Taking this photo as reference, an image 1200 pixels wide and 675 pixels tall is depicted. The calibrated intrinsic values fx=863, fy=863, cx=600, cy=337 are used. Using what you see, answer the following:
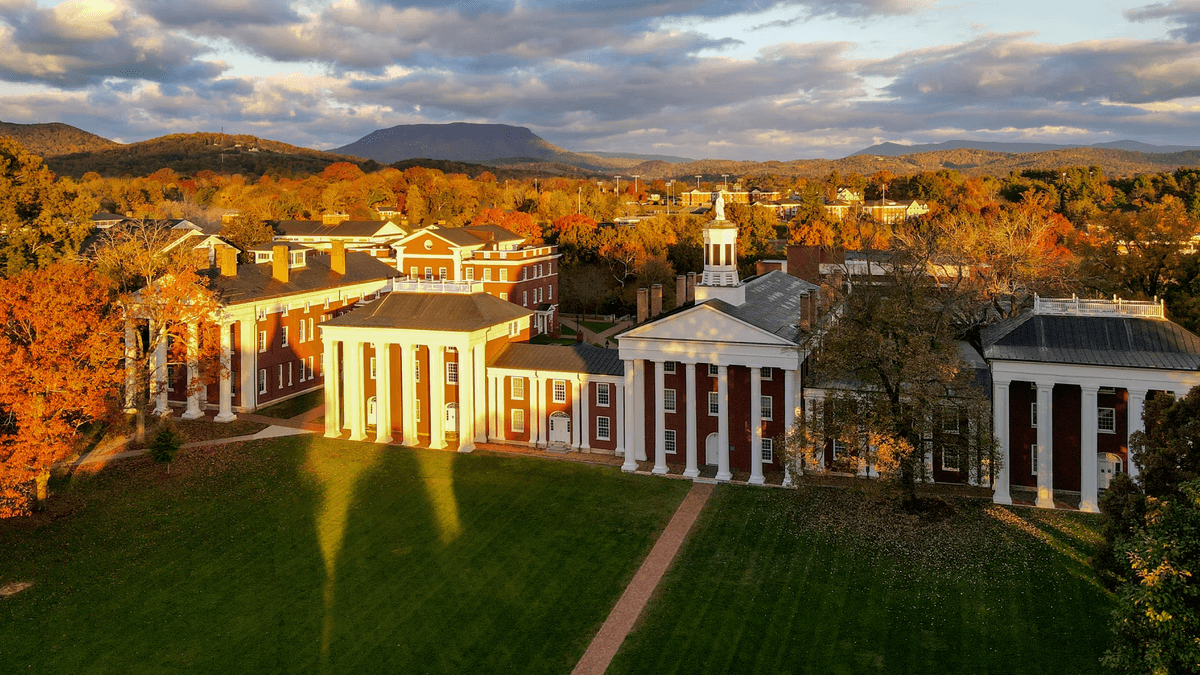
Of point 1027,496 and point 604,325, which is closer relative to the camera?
point 1027,496

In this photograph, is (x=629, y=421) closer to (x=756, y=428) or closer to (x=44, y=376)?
(x=756, y=428)

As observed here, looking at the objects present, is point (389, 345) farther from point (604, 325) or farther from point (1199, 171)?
point (1199, 171)

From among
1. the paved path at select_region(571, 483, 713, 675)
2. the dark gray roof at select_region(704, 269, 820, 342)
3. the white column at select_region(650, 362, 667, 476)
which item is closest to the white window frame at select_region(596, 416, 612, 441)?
the white column at select_region(650, 362, 667, 476)

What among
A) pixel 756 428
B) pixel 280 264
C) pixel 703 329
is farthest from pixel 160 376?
pixel 756 428

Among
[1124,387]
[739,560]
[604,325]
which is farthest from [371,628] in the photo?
[604,325]

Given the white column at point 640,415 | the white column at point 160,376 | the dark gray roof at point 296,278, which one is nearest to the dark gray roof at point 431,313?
the white column at point 640,415

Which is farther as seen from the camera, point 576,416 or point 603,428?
point 576,416

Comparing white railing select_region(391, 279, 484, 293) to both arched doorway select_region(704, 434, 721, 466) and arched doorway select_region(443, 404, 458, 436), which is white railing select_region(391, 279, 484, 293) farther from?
arched doorway select_region(704, 434, 721, 466)
